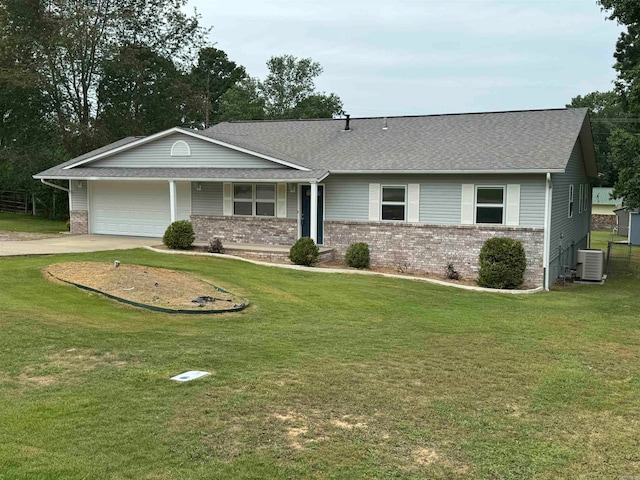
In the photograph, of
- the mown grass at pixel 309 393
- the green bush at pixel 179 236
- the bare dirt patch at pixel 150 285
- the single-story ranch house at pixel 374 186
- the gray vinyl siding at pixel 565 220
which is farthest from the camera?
the green bush at pixel 179 236

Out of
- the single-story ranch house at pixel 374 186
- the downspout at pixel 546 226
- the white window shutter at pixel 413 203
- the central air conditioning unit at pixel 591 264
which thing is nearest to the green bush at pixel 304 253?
the single-story ranch house at pixel 374 186

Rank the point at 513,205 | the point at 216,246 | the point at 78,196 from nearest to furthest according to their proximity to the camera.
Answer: the point at 513,205 < the point at 216,246 < the point at 78,196

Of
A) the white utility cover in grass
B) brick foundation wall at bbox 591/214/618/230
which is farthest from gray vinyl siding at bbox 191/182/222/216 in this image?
brick foundation wall at bbox 591/214/618/230

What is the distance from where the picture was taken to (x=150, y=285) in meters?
11.7

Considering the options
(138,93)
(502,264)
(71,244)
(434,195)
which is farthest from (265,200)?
(138,93)

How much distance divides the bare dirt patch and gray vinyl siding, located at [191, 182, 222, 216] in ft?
25.5

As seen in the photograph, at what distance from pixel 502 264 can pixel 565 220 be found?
524cm

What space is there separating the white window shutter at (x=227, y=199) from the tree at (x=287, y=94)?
119ft

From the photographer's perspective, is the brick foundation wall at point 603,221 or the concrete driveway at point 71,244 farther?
the brick foundation wall at point 603,221

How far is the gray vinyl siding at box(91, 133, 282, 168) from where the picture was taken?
20.3m

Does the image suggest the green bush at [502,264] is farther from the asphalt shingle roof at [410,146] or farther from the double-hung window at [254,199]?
the double-hung window at [254,199]

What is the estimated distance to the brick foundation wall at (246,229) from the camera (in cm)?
1986

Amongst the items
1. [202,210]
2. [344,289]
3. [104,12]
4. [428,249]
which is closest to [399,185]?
[428,249]

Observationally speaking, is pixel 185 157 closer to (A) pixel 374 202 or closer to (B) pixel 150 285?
(A) pixel 374 202
